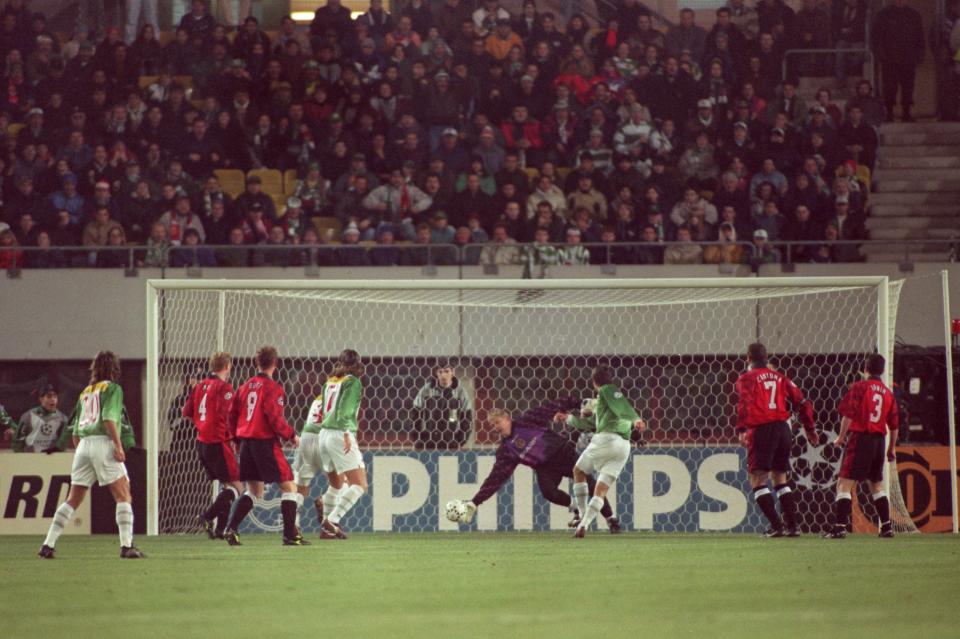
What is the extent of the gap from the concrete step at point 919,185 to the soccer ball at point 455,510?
861cm

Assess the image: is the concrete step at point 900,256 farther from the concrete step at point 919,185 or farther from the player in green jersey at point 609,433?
the player in green jersey at point 609,433

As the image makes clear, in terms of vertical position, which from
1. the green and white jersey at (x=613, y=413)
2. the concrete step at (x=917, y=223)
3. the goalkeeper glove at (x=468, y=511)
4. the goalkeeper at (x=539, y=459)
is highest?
the concrete step at (x=917, y=223)

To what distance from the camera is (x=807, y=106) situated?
69.3ft

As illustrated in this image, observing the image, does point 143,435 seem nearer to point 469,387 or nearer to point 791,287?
point 469,387

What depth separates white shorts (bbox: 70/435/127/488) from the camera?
37.8 feet

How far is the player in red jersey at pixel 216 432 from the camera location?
14.2 metres

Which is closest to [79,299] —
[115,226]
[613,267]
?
[115,226]

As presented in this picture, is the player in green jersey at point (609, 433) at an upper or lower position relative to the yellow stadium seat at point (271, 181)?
lower

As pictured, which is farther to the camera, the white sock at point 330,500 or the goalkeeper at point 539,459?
Result: the goalkeeper at point 539,459

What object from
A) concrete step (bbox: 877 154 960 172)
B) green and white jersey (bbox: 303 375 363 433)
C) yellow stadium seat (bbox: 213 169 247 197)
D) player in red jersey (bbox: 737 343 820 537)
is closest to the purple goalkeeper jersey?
green and white jersey (bbox: 303 375 363 433)

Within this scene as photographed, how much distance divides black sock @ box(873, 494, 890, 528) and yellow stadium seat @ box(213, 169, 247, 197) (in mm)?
9871

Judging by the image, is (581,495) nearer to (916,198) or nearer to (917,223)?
(917,223)

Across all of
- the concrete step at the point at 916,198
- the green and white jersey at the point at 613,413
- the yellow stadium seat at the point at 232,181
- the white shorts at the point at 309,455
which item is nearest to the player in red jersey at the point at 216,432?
the white shorts at the point at 309,455

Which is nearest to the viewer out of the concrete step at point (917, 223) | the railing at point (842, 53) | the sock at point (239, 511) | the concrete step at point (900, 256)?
the sock at point (239, 511)
